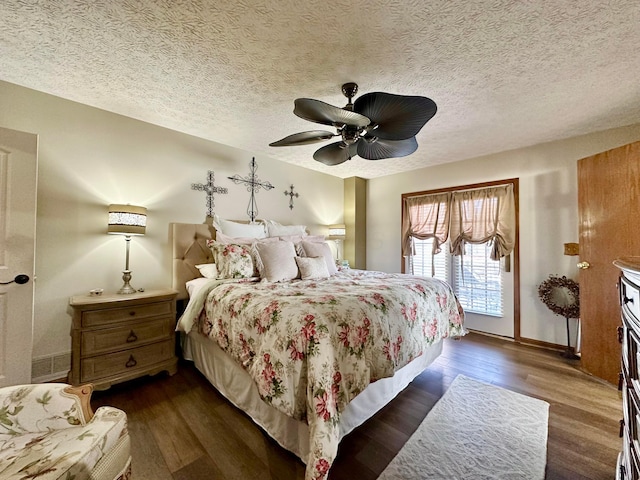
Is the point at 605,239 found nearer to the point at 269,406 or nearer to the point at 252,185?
the point at 269,406

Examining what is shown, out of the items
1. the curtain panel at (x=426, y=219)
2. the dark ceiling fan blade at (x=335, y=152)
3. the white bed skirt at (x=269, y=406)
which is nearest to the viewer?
the white bed skirt at (x=269, y=406)

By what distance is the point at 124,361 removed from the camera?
2158 mm

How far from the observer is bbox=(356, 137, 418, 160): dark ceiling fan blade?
7.09 feet

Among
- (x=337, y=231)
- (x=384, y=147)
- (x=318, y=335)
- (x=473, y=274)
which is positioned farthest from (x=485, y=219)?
(x=318, y=335)

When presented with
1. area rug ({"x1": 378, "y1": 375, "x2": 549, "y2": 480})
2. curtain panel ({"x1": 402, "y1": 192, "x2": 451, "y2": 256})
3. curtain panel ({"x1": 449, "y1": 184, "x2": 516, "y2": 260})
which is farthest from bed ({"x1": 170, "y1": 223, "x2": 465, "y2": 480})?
curtain panel ({"x1": 402, "y1": 192, "x2": 451, "y2": 256})

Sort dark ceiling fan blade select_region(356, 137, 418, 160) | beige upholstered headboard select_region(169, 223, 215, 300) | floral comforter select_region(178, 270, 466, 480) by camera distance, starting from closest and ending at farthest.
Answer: floral comforter select_region(178, 270, 466, 480)
dark ceiling fan blade select_region(356, 137, 418, 160)
beige upholstered headboard select_region(169, 223, 215, 300)

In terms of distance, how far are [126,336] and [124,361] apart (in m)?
0.20

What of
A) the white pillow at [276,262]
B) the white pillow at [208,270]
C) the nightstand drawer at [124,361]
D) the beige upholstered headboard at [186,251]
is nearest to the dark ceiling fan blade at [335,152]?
the white pillow at [276,262]

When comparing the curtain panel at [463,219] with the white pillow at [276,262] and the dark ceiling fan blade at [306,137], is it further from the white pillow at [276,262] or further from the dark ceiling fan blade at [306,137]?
the dark ceiling fan blade at [306,137]

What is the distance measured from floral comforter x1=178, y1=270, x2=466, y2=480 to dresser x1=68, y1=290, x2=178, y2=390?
29cm

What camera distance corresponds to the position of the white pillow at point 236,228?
3065 mm

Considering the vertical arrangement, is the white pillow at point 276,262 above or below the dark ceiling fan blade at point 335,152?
below

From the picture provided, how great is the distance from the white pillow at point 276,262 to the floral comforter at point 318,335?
0.55 ft

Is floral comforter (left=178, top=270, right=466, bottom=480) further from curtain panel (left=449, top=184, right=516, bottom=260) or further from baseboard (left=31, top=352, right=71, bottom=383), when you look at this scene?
curtain panel (left=449, top=184, right=516, bottom=260)
